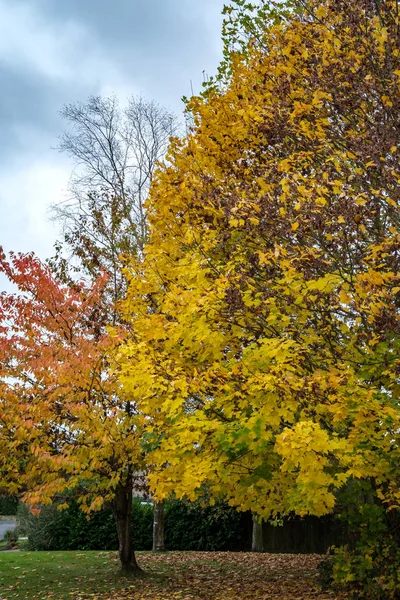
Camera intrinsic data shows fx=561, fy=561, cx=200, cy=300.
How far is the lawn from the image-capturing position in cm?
987

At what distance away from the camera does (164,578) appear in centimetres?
1163

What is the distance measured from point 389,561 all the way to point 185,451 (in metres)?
3.50

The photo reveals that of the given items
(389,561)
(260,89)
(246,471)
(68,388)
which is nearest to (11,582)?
(68,388)

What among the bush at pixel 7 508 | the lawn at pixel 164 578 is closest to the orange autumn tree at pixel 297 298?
the lawn at pixel 164 578

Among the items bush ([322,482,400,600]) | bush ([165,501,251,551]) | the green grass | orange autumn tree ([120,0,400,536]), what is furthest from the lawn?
orange autumn tree ([120,0,400,536])

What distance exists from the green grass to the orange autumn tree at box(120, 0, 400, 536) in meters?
4.16

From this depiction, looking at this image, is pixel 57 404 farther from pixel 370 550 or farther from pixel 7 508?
pixel 7 508

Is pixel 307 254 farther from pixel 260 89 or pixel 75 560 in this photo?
pixel 75 560

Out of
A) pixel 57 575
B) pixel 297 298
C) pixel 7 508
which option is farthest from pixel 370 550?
pixel 7 508

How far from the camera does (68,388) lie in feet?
29.3

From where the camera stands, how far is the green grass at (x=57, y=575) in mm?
10258

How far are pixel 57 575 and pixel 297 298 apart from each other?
9.38m

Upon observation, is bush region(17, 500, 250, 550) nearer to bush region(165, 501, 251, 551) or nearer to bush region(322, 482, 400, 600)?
bush region(165, 501, 251, 551)

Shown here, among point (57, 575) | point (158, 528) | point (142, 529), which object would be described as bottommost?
point (57, 575)
